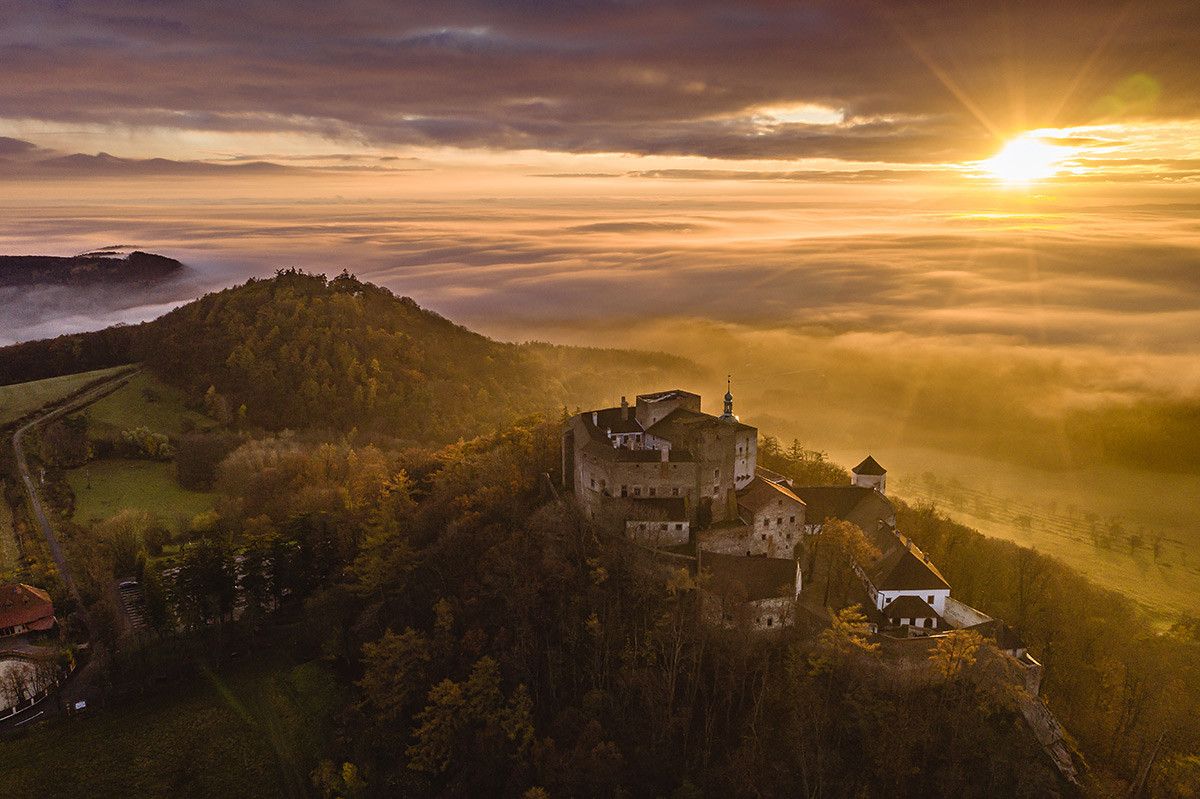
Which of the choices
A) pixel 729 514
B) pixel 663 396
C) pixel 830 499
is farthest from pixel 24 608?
pixel 830 499

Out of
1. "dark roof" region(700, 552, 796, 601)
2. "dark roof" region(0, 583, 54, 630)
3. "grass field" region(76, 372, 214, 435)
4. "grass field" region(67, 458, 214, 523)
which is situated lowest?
"dark roof" region(0, 583, 54, 630)

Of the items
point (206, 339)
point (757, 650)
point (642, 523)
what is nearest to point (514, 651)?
point (642, 523)

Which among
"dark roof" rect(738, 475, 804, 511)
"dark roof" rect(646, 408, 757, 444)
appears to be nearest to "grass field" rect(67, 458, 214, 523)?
"dark roof" rect(646, 408, 757, 444)

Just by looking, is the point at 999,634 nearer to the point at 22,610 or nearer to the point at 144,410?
the point at 22,610

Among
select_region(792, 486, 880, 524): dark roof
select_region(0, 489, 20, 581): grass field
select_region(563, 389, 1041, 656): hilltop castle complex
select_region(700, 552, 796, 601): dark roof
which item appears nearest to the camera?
select_region(700, 552, 796, 601): dark roof

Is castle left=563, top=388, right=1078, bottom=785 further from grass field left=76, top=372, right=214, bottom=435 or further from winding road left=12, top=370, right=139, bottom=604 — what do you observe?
grass field left=76, top=372, right=214, bottom=435

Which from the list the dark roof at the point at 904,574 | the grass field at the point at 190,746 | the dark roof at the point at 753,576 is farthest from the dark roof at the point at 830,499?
the grass field at the point at 190,746

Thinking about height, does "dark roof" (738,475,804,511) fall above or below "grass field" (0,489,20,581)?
above
